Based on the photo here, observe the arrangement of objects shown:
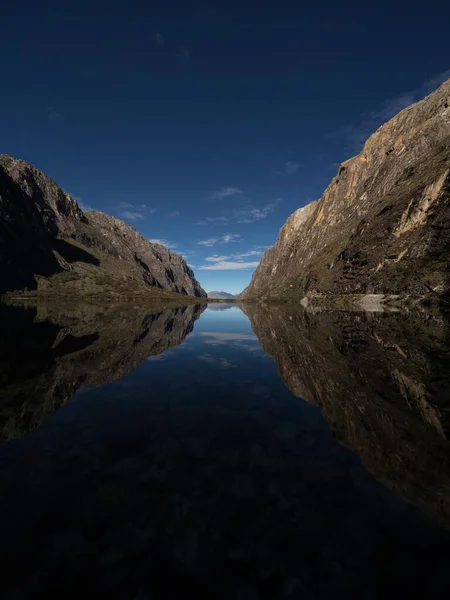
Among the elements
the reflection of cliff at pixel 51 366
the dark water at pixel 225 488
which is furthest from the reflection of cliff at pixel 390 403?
the reflection of cliff at pixel 51 366

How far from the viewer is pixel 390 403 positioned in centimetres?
1661

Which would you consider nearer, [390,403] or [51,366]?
[390,403]

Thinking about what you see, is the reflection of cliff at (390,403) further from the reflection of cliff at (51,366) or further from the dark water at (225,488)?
the reflection of cliff at (51,366)

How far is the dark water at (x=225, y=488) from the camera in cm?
611

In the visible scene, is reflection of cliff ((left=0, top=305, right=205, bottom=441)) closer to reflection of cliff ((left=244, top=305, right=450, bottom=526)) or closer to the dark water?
the dark water

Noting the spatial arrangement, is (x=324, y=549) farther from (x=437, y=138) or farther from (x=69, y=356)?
(x=437, y=138)

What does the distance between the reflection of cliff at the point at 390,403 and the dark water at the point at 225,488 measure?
0.09 m

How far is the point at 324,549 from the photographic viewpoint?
680 cm

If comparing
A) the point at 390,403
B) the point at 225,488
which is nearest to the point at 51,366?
the point at 225,488

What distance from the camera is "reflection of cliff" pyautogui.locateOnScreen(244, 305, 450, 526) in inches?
399

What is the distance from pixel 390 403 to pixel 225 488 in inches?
453

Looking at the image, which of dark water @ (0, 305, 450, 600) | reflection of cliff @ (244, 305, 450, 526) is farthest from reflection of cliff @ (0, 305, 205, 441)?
reflection of cliff @ (244, 305, 450, 526)

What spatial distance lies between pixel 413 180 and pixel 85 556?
221026 millimetres

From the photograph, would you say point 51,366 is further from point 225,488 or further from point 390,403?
point 390,403
